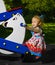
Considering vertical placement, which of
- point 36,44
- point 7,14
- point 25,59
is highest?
point 7,14

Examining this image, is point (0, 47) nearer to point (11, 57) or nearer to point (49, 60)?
point (11, 57)

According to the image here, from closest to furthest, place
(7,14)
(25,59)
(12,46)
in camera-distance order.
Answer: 1. (12,46)
2. (7,14)
3. (25,59)

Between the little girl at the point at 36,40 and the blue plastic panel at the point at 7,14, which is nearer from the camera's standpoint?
the little girl at the point at 36,40

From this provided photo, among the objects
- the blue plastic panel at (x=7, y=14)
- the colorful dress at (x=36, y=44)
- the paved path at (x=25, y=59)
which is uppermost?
the blue plastic panel at (x=7, y=14)

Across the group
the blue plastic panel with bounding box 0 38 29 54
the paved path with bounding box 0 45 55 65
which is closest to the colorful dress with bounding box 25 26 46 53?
the blue plastic panel with bounding box 0 38 29 54

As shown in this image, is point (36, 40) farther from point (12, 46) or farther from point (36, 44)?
point (12, 46)

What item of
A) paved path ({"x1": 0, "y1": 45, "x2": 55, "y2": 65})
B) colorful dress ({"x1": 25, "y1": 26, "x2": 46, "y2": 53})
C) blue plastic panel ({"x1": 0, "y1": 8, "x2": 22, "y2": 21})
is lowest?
paved path ({"x1": 0, "y1": 45, "x2": 55, "y2": 65})

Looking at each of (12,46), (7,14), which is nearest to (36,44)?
(12,46)

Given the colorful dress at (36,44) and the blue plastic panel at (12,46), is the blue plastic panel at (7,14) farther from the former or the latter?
the colorful dress at (36,44)

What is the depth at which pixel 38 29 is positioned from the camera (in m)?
6.12

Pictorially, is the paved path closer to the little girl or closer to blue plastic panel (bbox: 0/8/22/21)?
the little girl

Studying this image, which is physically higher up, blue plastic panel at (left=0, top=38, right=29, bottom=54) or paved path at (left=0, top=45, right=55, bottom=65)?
blue plastic panel at (left=0, top=38, right=29, bottom=54)

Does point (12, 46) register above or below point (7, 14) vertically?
below

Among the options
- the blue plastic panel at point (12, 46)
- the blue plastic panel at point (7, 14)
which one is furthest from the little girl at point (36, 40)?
the blue plastic panel at point (7, 14)
